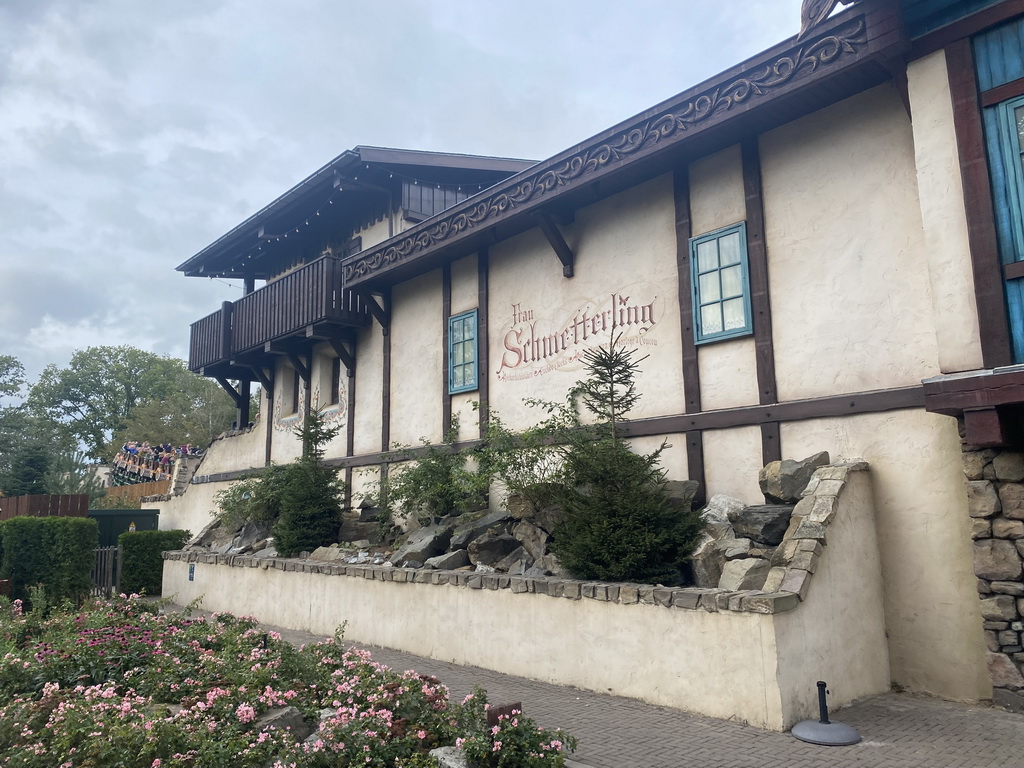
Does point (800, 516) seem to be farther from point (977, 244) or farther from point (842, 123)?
point (842, 123)

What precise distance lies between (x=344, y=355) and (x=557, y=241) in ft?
18.9

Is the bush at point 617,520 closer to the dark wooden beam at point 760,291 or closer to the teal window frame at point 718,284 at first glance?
the dark wooden beam at point 760,291

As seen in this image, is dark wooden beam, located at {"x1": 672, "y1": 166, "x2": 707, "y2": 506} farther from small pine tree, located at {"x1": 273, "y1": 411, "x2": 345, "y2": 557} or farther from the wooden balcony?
the wooden balcony

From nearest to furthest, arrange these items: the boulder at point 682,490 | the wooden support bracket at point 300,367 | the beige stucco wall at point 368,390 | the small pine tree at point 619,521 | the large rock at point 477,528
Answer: the small pine tree at point 619,521, the boulder at point 682,490, the large rock at point 477,528, the beige stucco wall at point 368,390, the wooden support bracket at point 300,367

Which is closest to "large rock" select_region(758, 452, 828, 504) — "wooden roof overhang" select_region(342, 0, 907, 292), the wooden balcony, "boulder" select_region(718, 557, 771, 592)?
"boulder" select_region(718, 557, 771, 592)

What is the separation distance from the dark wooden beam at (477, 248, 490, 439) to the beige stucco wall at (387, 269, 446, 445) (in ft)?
3.17

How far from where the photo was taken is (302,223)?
56.4 feet

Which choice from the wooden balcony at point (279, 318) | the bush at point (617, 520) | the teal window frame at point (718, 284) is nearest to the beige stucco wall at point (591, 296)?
the teal window frame at point (718, 284)

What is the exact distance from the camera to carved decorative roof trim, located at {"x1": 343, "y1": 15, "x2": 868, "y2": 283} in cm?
722

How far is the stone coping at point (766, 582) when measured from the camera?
5789 millimetres

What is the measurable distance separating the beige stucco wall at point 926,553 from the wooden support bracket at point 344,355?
9.69 metres

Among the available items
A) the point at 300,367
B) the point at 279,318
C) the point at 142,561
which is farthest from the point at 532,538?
the point at 142,561

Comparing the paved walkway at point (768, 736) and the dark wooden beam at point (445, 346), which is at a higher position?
the dark wooden beam at point (445, 346)

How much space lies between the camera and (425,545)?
9711 mm
